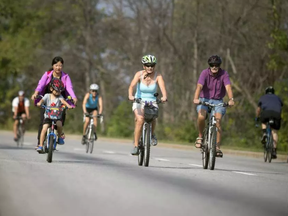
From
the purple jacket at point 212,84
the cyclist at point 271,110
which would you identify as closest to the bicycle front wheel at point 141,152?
the purple jacket at point 212,84

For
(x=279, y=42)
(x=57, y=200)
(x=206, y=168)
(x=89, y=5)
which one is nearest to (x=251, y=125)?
(x=279, y=42)

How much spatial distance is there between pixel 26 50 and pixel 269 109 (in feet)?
135

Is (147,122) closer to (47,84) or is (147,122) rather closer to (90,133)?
(47,84)

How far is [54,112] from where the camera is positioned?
15031mm

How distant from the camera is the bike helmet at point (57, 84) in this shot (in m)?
15.0

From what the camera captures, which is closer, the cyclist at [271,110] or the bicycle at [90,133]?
the cyclist at [271,110]

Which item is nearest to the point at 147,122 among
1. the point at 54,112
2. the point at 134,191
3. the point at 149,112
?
the point at 149,112

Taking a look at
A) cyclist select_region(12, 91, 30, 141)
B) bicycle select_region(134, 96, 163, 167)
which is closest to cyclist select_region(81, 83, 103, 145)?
cyclist select_region(12, 91, 30, 141)

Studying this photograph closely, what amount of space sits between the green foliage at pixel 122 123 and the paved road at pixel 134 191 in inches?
1193

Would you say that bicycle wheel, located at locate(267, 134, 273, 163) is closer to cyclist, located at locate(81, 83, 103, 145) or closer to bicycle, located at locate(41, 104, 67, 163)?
cyclist, located at locate(81, 83, 103, 145)

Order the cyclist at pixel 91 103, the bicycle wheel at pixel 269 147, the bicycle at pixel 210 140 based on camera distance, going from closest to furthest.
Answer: the bicycle at pixel 210 140, the bicycle wheel at pixel 269 147, the cyclist at pixel 91 103

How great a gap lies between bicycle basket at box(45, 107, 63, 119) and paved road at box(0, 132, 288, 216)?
98 cm

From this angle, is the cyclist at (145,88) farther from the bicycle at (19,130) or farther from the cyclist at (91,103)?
the bicycle at (19,130)

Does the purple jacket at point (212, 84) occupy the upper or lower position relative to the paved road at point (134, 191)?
upper
